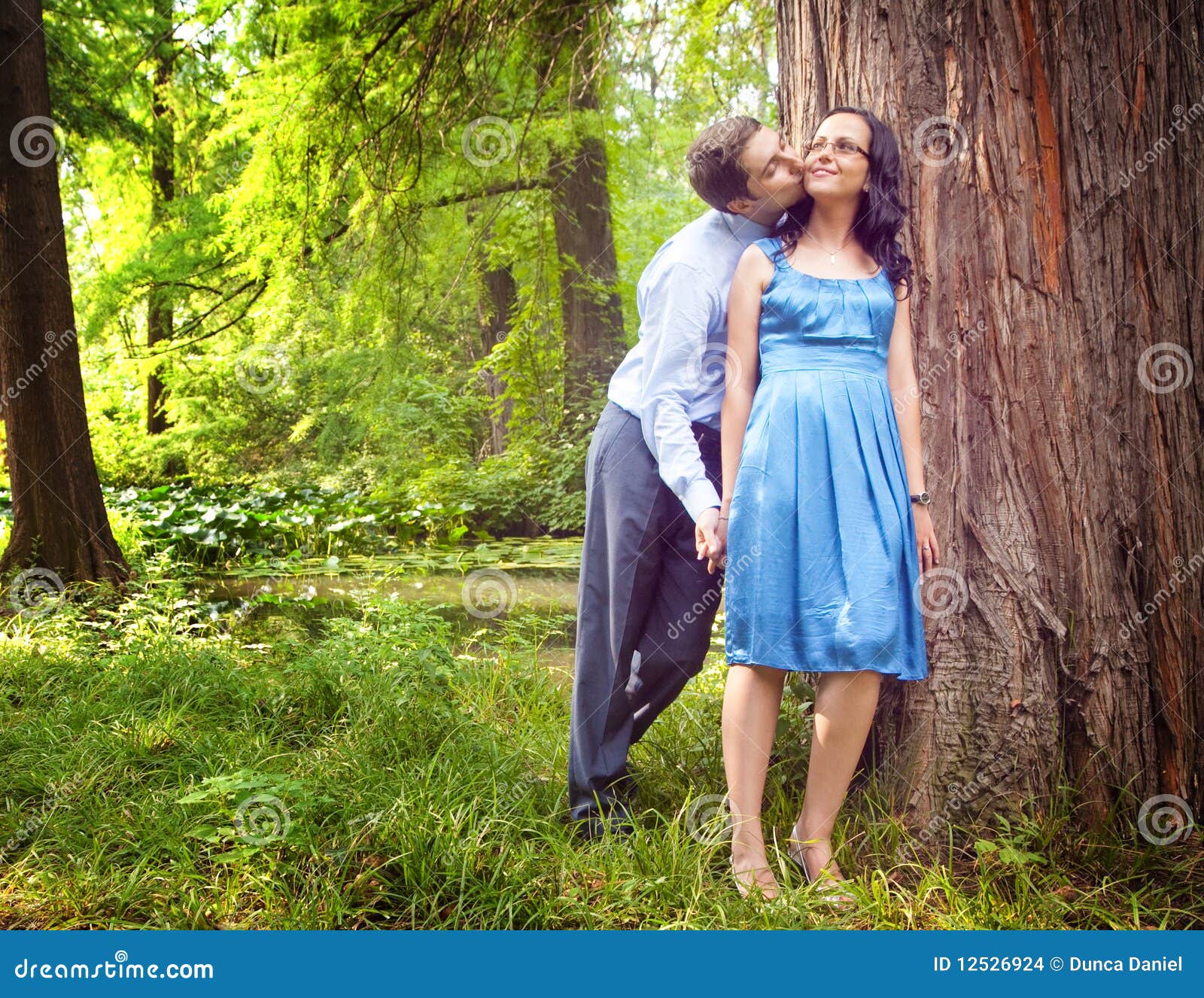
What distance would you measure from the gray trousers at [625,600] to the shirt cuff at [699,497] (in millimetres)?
207

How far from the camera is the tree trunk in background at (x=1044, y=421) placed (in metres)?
2.58

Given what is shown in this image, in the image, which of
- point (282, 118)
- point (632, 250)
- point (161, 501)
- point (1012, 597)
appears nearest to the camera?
point (1012, 597)

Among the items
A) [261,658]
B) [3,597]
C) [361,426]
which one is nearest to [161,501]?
[361,426]

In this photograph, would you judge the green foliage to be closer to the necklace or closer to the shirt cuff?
the necklace

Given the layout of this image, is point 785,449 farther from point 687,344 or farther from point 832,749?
point 832,749

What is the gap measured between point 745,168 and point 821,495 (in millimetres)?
831

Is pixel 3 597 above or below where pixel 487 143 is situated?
below

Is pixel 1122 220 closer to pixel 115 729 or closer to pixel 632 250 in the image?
pixel 115 729

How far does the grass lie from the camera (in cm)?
227

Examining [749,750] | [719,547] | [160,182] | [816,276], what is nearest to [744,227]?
[816,276]

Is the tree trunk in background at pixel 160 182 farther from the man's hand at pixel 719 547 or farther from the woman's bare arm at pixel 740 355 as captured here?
the man's hand at pixel 719 547

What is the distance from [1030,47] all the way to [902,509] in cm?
129

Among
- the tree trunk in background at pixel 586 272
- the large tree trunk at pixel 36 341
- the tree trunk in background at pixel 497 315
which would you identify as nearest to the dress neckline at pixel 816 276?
the large tree trunk at pixel 36 341

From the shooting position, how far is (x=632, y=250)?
15680 millimetres
